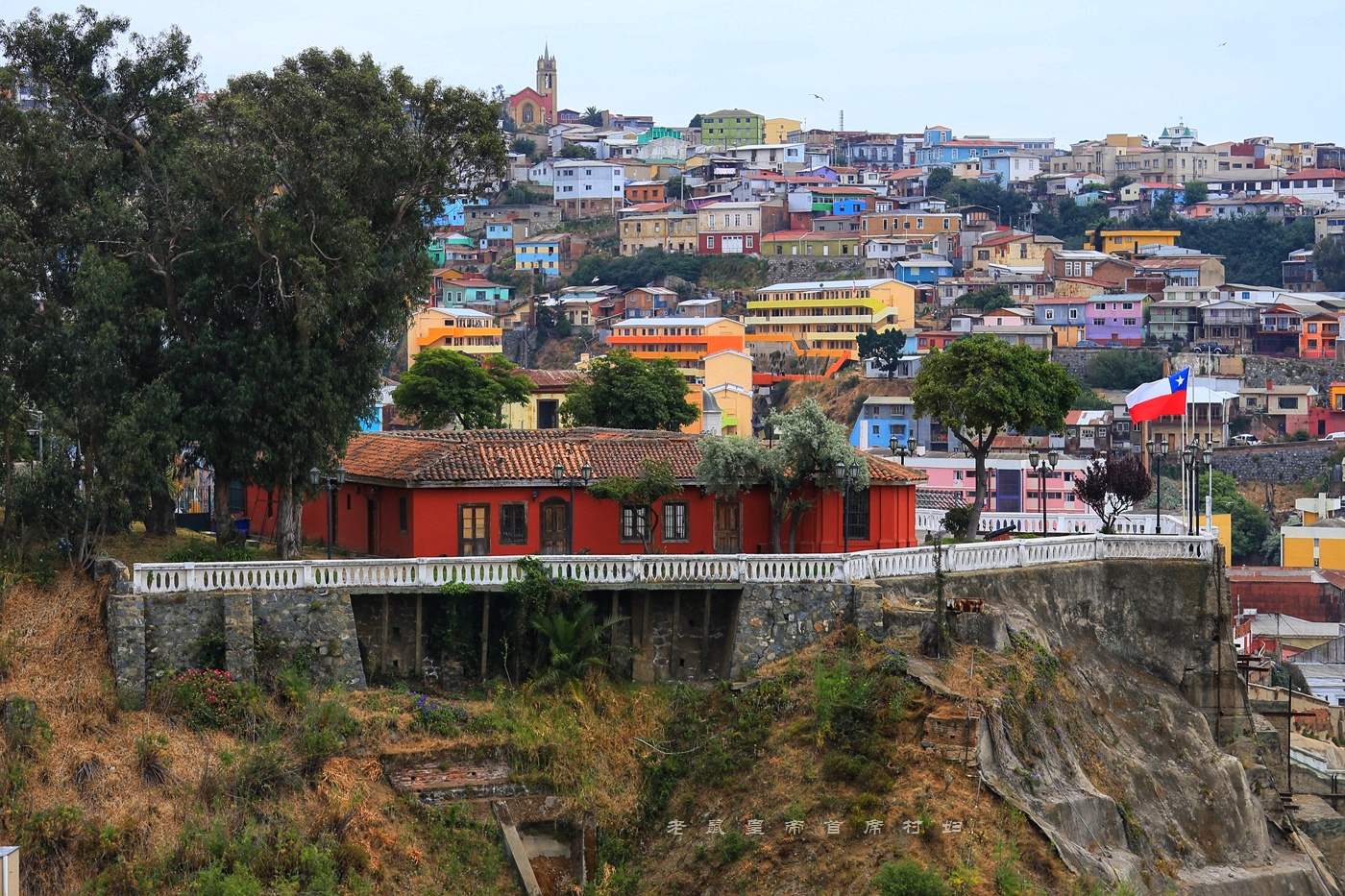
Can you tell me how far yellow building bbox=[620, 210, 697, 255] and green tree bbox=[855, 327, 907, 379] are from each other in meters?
37.8

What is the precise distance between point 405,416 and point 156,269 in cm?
3588

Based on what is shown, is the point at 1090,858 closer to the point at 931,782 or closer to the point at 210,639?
the point at 931,782

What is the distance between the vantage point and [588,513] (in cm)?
3559

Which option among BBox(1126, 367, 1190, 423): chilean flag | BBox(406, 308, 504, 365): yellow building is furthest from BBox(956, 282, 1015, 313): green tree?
BBox(1126, 367, 1190, 423): chilean flag

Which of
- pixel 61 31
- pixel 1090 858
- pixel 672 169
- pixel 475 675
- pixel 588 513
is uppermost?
pixel 672 169

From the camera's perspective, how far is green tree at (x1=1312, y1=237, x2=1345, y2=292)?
171000mm

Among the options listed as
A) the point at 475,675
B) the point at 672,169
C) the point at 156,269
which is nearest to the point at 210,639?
the point at 475,675

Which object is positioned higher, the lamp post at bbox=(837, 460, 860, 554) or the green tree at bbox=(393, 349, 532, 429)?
the green tree at bbox=(393, 349, 532, 429)

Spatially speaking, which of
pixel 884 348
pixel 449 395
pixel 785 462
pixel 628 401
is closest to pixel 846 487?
pixel 785 462

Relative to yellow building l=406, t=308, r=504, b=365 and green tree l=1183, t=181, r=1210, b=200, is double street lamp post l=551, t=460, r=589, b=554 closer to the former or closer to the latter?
yellow building l=406, t=308, r=504, b=365

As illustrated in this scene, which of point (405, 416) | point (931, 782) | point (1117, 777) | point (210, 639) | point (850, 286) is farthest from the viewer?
point (850, 286)

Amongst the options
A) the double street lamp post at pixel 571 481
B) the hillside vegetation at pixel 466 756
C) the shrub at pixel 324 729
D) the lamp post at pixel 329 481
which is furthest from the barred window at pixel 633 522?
the shrub at pixel 324 729

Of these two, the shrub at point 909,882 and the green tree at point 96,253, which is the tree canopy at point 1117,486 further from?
the green tree at point 96,253

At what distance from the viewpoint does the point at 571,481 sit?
35156mm
